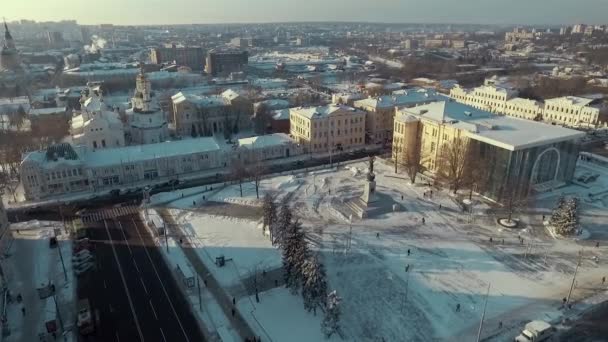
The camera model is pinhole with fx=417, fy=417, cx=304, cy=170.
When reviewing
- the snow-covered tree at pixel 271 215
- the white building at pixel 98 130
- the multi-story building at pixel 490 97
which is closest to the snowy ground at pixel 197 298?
the snow-covered tree at pixel 271 215

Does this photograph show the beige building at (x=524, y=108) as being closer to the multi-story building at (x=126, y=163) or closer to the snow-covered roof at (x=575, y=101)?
the snow-covered roof at (x=575, y=101)

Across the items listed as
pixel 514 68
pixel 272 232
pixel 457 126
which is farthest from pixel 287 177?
pixel 514 68

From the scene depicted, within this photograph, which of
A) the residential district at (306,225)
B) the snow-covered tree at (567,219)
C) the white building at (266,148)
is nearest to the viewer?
the residential district at (306,225)

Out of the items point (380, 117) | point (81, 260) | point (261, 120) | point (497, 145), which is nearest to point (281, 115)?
point (261, 120)

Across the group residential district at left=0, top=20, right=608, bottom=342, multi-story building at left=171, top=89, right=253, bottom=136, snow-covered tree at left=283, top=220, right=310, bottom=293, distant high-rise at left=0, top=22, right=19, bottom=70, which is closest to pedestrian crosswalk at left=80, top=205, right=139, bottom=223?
residential district at left=0, top=20, right=608, bottom=342

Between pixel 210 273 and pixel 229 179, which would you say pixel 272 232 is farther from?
pixel 229 179
